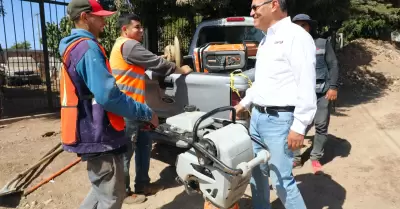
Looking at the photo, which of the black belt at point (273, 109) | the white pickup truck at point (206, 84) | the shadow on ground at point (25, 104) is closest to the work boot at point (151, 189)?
the white pickup truck at point (206, 84)

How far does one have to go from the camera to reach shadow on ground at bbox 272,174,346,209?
140 inches

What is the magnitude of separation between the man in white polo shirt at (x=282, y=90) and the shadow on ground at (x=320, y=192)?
1.14 m

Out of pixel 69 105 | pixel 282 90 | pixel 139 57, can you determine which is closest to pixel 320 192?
pixel 282 90

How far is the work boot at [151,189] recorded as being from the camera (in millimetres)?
3812

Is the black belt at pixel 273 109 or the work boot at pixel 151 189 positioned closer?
the black belt at pixel 273 109

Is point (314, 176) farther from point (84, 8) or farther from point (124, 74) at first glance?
point (84, 8)

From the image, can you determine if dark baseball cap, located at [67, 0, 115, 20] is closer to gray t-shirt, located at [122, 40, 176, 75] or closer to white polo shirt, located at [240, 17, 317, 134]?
gray t-shirt, located at [122, 40, 176, 75]

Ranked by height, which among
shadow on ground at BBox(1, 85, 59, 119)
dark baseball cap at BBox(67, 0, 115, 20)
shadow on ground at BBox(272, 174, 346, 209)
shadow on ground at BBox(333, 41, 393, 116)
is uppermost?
dark baseball cap at BBox(67, 0, 115, 20)

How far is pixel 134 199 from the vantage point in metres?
3.65

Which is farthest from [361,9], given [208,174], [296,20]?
[208,174]

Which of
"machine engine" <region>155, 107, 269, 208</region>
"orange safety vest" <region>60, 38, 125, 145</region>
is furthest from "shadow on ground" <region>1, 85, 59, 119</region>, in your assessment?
"machine engine" <region>155, 107, 269, 208</region>

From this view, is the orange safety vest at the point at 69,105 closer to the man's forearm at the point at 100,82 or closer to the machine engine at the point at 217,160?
the man's forearm at the point at 100,82

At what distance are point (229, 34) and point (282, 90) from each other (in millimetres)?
3433

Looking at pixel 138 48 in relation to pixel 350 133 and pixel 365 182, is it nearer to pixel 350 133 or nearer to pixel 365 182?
pixel 365 182
